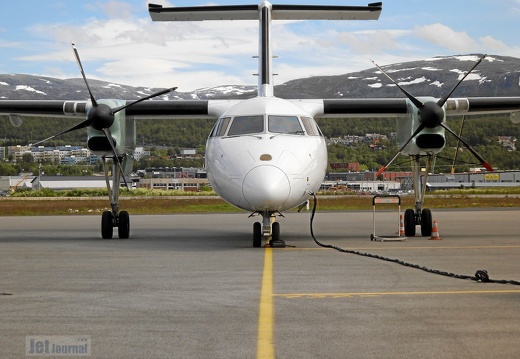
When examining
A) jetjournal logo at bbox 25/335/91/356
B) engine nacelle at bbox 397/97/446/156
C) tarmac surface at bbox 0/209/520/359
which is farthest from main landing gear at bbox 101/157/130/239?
jetjournal logo at bbox 25/335/91/356

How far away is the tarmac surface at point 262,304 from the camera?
257 inches

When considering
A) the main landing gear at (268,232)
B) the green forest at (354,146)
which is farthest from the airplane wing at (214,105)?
the green forest at (354,146)

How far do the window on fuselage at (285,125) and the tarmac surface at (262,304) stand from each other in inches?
102

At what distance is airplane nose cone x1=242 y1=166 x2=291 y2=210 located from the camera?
15.4 metres

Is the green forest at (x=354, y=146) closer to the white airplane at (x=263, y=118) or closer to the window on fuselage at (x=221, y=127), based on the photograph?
the white airplane at (x=263, y=118)

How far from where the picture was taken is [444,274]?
37.3 ft

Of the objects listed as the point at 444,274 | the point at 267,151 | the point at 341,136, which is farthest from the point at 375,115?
the point at 341,136

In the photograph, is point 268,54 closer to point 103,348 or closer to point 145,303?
point 145,303

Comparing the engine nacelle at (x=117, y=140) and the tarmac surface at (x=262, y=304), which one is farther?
the engine nacelle at (x=117, y=140)

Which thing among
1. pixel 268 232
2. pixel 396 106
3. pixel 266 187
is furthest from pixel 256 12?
pixel 266 187

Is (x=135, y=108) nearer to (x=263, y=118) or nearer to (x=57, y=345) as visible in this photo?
(x=263, y=118)

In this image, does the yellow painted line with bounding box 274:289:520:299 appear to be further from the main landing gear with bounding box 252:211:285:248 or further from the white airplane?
the main landing gear with bounding box 252:211:285:248

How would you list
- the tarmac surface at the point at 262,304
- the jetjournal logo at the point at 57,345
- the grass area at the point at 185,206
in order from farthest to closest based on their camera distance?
the grass area at the point at 185,206
the tarmac surface at the point at 262,304
the jetjournal logo at the point at 57,345

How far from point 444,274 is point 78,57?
13.1m
